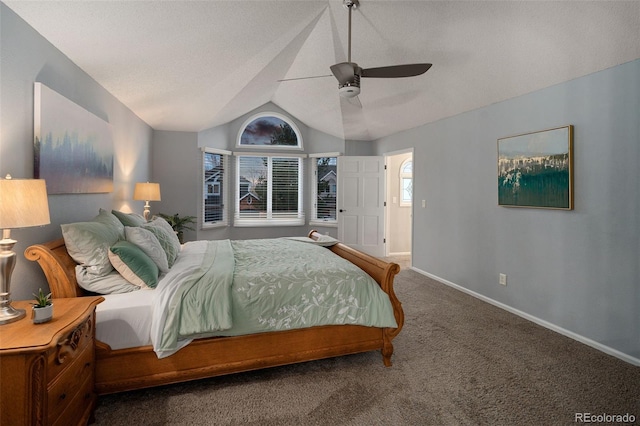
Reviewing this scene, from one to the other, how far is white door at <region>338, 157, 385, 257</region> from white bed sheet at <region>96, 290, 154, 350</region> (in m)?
4.60

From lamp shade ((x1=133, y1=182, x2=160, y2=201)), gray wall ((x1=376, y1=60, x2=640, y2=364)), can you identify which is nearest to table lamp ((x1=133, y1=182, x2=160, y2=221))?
lamp shade ((x1=133, y1=182, x2=160, y2=201))

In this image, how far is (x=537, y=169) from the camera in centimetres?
325

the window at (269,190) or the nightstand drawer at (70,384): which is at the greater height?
the window at (269,190)

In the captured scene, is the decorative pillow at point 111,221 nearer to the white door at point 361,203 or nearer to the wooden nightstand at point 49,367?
the wooden nightstand at point 49,367

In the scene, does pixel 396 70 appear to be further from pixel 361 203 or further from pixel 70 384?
pixel 361 203

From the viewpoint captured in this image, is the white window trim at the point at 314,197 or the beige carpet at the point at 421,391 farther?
the white window trim at the point at 314,197

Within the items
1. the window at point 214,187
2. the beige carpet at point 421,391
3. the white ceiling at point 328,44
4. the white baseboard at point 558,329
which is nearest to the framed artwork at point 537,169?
the white ceiling at point 328,44

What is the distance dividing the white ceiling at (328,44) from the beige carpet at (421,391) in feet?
7.99

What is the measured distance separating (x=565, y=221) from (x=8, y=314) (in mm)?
4072

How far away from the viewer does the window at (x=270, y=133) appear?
6.43 m

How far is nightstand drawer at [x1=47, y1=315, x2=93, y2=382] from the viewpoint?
4.42 ft

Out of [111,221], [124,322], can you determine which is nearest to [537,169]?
[124,322]

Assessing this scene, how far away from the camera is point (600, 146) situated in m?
2.73

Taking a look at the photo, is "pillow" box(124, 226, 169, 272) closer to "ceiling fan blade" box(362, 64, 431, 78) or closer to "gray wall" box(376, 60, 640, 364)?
"ceiling fan blade" box(362, 64, 431, 78)
